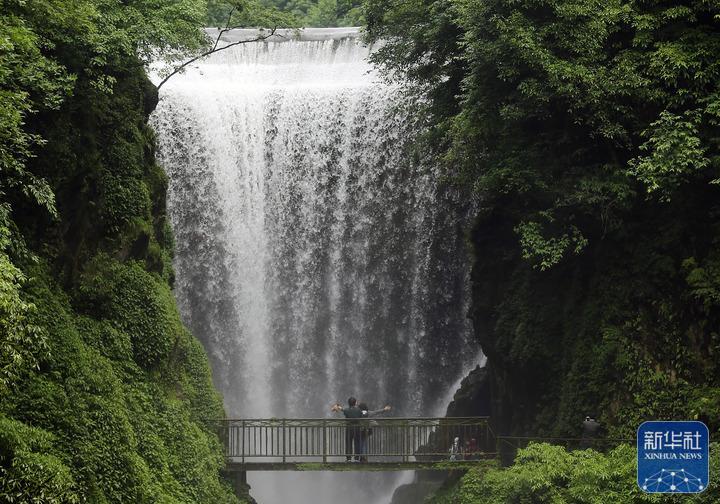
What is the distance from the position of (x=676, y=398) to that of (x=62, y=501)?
1100 centimetres

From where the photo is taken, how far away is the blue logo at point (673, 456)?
707 centimetres

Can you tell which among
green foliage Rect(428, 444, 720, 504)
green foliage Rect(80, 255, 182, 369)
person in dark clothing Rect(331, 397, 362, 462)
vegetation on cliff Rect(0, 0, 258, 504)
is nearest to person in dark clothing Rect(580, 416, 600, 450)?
green foliage Rect(428, 444, 720, 504)

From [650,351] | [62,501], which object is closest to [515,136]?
[650,351]

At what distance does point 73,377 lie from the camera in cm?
1300

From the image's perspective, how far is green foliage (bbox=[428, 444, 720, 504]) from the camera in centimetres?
1435

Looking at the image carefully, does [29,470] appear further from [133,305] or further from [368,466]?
[368,466]

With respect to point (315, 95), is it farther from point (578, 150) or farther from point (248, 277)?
point (578, 150)

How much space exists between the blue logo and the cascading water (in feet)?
64.9

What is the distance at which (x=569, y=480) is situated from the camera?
15695 millimetres

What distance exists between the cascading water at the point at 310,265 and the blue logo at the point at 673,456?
19773 mm

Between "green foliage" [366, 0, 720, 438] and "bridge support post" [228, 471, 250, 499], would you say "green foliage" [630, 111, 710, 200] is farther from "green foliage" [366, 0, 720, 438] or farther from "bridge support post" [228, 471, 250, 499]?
"bridge support post" [228, 471, 250, 499]

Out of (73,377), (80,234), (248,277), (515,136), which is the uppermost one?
(515,136)

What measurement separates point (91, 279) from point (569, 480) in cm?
882

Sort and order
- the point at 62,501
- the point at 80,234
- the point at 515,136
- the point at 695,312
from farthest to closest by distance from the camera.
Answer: the point at 515,136 < the point at 695,312 < the point at 80,234 < the point at 62,501
